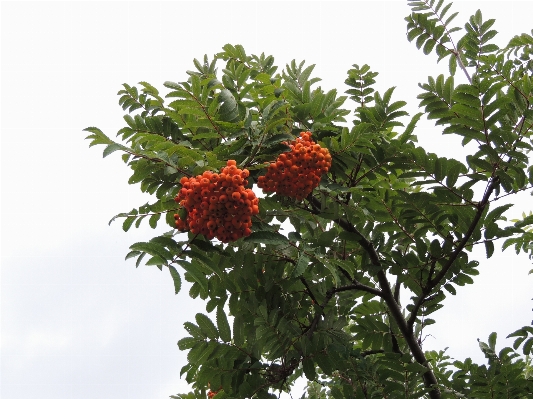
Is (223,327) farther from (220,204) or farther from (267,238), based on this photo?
(220,204)

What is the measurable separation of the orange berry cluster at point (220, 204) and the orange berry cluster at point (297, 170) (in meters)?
0.32

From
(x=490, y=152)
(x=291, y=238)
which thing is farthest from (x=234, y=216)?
(x=490, y=152)

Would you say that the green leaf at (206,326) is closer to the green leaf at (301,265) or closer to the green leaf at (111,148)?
the green leaf at (301,265)

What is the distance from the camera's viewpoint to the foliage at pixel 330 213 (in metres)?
3.17

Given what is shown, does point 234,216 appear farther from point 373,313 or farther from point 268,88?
point 373,313

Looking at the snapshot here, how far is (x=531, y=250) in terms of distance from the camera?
4.85m

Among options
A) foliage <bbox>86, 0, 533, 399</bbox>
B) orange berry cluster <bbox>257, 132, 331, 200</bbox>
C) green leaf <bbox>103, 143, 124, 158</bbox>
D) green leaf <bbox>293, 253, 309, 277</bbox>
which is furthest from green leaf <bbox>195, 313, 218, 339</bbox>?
green leaf <bbox>103, 143, 124, 158</bbox>

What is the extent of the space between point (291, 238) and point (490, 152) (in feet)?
4.61

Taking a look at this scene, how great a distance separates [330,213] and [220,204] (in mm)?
1054

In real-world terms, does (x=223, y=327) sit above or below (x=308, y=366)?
above

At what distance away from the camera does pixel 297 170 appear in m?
2.96

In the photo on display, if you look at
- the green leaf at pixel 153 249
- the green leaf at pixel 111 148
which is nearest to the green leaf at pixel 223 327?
the green leaf at pixel 153 249

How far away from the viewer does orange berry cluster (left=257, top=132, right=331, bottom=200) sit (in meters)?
2.96

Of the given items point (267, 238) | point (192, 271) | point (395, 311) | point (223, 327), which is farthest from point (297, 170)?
point (395, 311)
